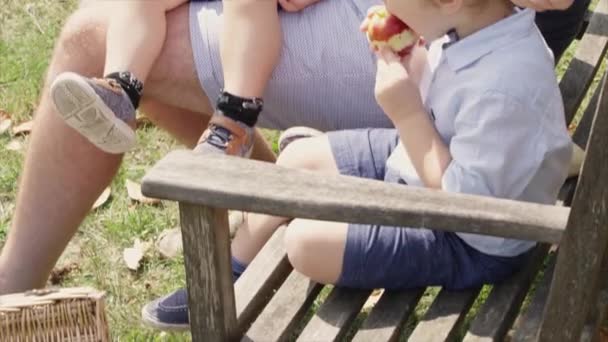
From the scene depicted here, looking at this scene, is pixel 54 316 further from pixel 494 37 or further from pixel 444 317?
pixel 494 37

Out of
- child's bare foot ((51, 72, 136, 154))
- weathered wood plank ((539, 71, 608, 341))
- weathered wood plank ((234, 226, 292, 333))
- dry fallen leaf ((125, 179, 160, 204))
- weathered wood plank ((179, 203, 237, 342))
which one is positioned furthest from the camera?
dry fallen leaf ((125, 179, 160, 204))

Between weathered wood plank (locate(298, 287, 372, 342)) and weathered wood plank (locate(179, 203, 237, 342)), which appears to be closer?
weathered wood plank (locate(179, 203, 237, 342))

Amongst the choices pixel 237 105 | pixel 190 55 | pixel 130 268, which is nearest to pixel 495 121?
pixel 237 105

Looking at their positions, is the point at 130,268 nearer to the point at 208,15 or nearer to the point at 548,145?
the point at 208,15

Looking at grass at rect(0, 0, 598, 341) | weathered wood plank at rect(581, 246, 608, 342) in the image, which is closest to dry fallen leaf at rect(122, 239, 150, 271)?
grass at rect(0, 0, 598, 341)

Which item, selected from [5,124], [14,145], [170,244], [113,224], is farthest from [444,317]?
[5,124]

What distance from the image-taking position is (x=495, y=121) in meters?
1.99

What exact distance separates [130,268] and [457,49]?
143 cm

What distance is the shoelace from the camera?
92.6 inches

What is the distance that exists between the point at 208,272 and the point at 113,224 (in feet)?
4.70

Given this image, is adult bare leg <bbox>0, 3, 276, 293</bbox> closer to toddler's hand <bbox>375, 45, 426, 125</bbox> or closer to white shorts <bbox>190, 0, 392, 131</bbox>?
white shorts <bbox>190, 0, 392, 131</bbox>

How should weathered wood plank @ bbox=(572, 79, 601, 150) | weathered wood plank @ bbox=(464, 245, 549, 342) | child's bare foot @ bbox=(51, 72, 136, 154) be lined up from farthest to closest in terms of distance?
weathered wood plank @ bbox=(572, 79, 601, 150) → child's bare foot @ bbox=(51, 72, 136, 154) → weathered wood plank @ bbox=(464, 245, 549, 342)

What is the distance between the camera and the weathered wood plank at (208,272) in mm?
1908

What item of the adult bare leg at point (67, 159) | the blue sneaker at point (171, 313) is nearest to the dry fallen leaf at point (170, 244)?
the adult bare leg at point (67, 159)
